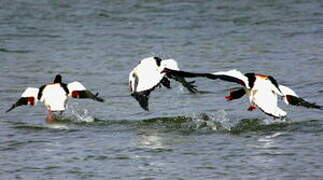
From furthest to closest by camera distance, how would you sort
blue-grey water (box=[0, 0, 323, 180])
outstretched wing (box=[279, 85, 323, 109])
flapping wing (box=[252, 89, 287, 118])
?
outstretched wing (box=[279, 85, 323, 109]) → flapping wing (box=[252, 89, 287, 118]) → blue-grey water (box=[0, 0, 323, 180])

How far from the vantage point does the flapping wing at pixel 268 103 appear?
1250 cm

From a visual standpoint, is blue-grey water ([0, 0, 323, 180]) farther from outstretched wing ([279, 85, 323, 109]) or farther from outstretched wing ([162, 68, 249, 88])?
outstretched wing ([162, 68, 249, 88])

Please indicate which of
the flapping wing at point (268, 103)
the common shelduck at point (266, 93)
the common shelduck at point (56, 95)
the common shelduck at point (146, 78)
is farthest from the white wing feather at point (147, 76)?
the flapping wing at point (268, 103)

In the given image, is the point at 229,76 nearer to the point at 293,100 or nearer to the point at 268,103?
the point at 268,103

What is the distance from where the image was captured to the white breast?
13148 millimetres

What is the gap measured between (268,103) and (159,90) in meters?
4.07

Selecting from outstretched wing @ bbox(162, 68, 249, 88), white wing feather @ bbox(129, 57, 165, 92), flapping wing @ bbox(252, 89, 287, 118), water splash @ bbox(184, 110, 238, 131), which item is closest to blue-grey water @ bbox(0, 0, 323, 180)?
water splash @ bbox(184, 110, 238, 131)

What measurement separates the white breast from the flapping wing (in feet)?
9.07

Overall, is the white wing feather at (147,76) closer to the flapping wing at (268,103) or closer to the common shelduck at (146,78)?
the common shelduck at (146,78)

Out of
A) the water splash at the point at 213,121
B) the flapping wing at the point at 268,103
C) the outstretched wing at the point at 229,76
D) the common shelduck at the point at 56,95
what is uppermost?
the outstretched wing at the point at 229,76

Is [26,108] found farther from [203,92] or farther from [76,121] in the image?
[203,92]

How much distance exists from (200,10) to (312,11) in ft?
A: 10.2

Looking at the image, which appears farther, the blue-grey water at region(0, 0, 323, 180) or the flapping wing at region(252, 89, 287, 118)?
the flapping wing at region(252, 89, 287, 118)

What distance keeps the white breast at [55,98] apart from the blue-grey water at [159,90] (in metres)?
0.31
